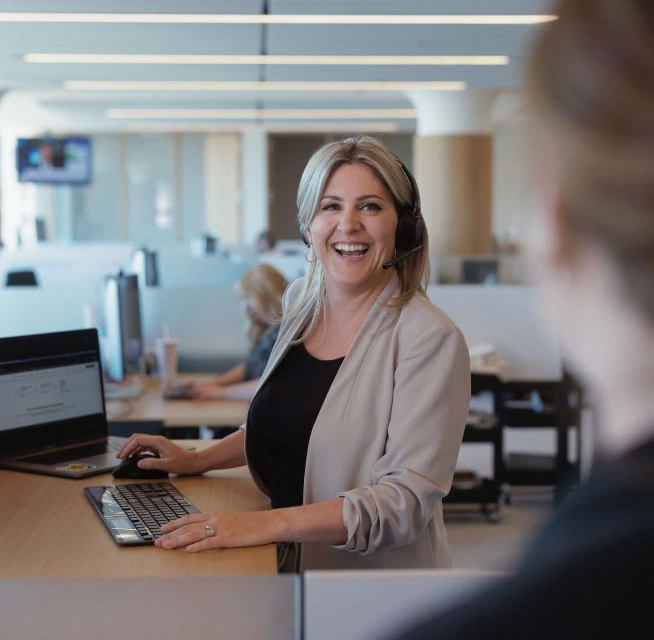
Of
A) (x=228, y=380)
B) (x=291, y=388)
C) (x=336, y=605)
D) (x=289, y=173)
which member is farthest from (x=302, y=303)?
(x=289, y=173)

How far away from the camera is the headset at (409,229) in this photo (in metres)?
1.72

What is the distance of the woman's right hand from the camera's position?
1855 millimetres

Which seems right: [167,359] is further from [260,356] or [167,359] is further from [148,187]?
[148,187]

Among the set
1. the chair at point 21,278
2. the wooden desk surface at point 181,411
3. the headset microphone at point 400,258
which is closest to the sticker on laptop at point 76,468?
the headset microphone at point 400,258

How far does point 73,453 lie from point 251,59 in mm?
6010

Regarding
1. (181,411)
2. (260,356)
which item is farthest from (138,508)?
(260,356)

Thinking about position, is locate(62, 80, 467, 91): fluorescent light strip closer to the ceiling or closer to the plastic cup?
the ceiling

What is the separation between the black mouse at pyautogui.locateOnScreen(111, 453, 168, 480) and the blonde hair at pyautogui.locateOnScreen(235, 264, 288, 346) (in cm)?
198

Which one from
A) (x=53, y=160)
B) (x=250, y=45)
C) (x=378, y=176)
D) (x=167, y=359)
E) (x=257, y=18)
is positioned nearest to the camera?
(x=378, y=176)

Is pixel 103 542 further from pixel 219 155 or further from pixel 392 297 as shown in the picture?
pixel 219 155

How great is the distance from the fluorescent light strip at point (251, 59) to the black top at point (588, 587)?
7.28m

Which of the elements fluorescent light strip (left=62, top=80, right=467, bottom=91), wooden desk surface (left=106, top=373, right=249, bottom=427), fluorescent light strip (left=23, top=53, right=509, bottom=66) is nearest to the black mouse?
wooden desk surface (left=106, top=373, right=249, bottom=427)

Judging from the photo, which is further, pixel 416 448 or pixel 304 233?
pixel 304 233

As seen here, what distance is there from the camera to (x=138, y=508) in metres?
1.61
